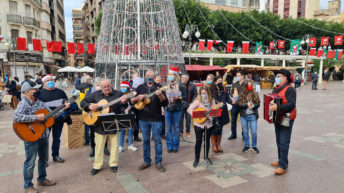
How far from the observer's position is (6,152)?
576cm

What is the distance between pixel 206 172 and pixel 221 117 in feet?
5.30

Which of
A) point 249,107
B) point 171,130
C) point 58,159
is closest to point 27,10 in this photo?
point 58,159

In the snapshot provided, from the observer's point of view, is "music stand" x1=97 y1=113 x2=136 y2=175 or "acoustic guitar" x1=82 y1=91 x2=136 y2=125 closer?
"music stand" x1=97 y1=113 x2=136 y2=175

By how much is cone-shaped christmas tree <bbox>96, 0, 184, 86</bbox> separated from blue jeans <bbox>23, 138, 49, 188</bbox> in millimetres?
4269

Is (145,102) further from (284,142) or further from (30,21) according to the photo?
(30,21)

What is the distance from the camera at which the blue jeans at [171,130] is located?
5.65 meters

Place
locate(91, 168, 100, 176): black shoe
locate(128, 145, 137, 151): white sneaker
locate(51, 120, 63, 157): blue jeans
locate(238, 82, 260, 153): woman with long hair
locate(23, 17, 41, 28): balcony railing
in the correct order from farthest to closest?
1. locate(23, 17, 41, 28): balcony railing
2. locate(128, 145, 137, 151): white sneaker
3. locate(238, 82, 260, 153): woman with long hair
4. locate(51, 120, 63, 157): blue jeans
5. locate(91, 168, 100, 176): black shoe

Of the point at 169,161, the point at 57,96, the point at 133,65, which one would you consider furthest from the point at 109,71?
the point at 169,161

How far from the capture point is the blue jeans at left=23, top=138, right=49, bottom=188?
144 inches

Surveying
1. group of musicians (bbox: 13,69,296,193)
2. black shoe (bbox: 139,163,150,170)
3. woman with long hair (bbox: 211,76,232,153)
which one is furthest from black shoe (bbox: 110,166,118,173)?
woman with long hair (bbox: 211,76,232,153)

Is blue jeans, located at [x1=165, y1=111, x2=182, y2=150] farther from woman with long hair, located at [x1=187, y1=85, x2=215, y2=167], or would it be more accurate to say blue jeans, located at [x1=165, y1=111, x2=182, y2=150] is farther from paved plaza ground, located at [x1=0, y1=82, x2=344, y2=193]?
woman with long hair, located at [x1=187, y1=85, x2=215, y2=167]

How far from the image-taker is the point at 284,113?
4160 mm

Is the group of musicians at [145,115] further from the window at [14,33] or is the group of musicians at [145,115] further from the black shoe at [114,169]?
the window at [14,33]

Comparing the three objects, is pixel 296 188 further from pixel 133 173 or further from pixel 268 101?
pixel 133 173
